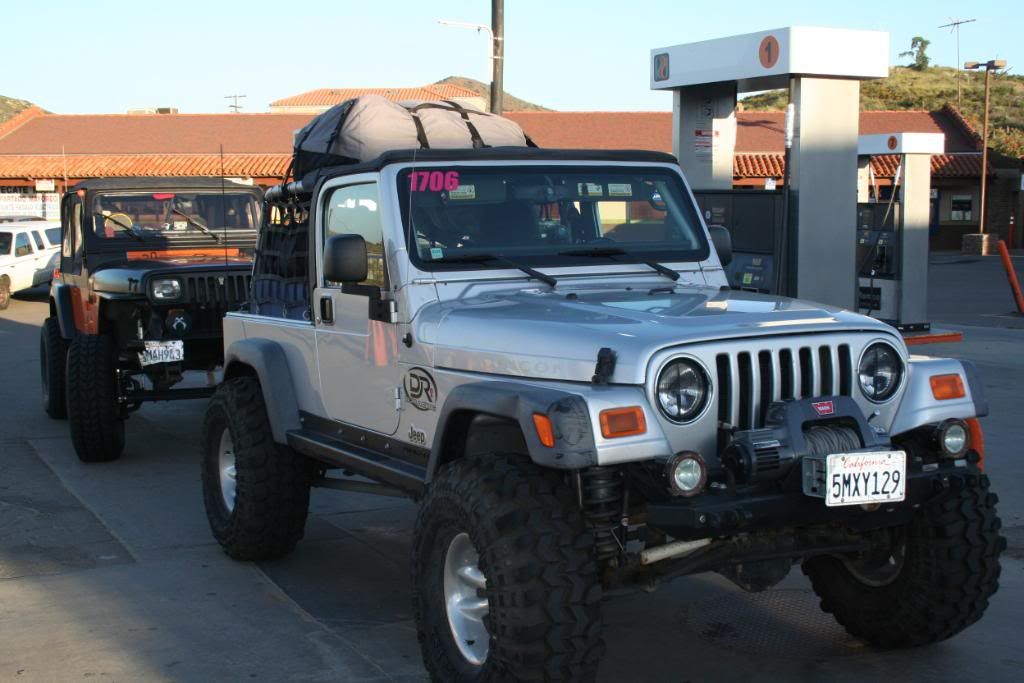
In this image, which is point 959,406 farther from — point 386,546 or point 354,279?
point 386,546

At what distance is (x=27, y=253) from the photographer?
24.5 meters

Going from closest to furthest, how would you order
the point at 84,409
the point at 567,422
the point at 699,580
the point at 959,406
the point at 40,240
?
the point at 567,422 < the point at 959,406 < the point at 699,580 < the point at 84,409 < the point at 40,240

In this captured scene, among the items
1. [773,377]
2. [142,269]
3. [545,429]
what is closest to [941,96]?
[142,269]

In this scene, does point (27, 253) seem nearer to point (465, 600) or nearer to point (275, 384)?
point (275, 384)

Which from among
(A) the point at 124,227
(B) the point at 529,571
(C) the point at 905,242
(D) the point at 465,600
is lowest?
(D) the point at 465,600

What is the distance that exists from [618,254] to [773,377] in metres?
1.43

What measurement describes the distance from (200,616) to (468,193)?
2255 mm

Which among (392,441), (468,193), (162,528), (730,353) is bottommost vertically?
(162,528)

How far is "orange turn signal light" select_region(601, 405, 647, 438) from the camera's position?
12.8 feet

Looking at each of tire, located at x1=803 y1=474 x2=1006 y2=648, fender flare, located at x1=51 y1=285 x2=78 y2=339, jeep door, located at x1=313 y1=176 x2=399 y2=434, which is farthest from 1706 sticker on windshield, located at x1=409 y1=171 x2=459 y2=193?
fender flare, located at x1=51 y1=285 x2=78 y2=339

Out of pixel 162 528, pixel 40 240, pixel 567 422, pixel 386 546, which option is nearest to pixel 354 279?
pixel 567 422

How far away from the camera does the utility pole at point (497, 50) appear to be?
19.7 metres

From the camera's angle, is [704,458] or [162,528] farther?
[162,528]

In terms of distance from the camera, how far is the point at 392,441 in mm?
5211
